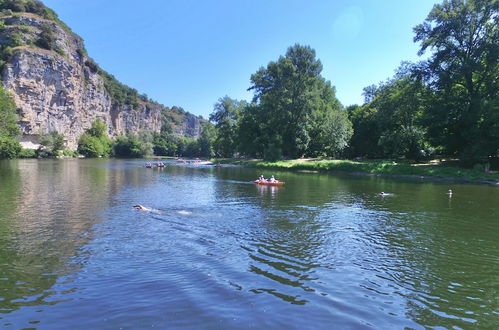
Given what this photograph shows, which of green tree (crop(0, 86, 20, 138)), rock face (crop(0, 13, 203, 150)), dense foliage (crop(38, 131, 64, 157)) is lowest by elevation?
dense foliage (crop(38, 131, 64, 157))

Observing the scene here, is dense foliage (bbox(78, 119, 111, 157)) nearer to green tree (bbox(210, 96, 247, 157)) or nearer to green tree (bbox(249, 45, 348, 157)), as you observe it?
green tree (bbox(210, 96, 247, 157))

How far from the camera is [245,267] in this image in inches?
445

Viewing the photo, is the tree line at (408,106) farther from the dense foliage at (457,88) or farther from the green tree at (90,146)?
the green tree at (90,146)

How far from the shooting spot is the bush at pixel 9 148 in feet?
256

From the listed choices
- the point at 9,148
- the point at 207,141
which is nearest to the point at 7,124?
the point at 9,148

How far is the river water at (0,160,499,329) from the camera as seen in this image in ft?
26.4

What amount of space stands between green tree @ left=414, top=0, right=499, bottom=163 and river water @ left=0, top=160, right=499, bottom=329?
95.0ft

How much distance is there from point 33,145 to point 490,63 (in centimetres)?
11582

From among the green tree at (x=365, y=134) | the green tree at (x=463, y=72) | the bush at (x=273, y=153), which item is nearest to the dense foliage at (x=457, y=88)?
the green tree at (x=463, y=72)

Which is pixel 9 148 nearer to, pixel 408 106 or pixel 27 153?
pixel 27 153

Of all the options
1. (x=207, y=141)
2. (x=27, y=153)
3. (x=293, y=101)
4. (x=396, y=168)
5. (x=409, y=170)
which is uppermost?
(x=293, y=101)

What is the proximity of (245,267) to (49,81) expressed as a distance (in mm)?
131708

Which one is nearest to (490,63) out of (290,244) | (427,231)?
(427,231)

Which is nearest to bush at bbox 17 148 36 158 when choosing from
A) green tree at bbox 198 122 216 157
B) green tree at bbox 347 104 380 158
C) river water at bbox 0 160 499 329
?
green tree at bbox 198 122 216 157
